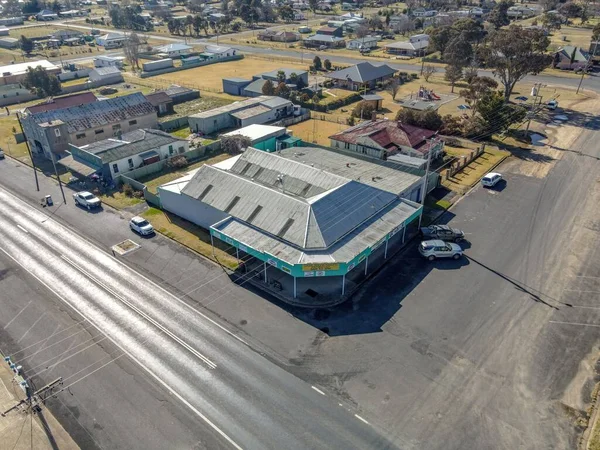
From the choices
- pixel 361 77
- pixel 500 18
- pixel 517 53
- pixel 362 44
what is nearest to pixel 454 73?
pixel 361 77

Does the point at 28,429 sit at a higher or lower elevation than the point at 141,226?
lower

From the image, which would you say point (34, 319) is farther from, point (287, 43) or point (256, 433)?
point (287, 43)

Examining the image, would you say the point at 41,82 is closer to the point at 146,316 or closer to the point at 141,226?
the point at 141,226

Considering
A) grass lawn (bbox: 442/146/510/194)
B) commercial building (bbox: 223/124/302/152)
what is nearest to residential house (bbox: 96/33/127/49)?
commercial building (bbox: 223/124/302/152)

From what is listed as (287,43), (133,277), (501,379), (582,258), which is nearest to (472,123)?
(582,258)

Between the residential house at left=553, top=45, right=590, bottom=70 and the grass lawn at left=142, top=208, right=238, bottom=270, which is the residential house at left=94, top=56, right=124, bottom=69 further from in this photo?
the residential house at left=553, top=45, right=590, bottom=70

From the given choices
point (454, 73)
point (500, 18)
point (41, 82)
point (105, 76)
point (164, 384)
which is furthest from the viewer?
point (500, 18)
